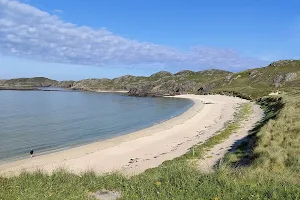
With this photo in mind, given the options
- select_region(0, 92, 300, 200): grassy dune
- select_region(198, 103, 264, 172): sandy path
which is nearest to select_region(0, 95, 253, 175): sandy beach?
select_region(198, 103, 264, 172): sandy path

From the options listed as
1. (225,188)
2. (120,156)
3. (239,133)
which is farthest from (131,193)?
(239,133)

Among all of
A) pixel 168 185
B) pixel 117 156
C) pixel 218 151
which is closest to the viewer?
pixel 168 185

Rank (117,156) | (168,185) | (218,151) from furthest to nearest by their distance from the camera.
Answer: (117,156), (218,151), (168,185)

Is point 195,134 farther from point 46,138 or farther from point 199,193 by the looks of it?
point 199,193

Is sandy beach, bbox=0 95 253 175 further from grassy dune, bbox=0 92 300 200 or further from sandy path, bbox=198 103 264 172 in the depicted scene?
grassy dune, bbox=0 92 300 200

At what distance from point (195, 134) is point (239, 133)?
667cm

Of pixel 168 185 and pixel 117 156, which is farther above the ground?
pixel 168 185

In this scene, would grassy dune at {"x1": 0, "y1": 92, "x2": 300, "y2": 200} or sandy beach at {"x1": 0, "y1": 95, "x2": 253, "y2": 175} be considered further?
sandy beach at {"x1": 0, "y1": 95, "x2": 253, "y2": 175}

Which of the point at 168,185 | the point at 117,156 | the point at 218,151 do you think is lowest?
the point at 117,156

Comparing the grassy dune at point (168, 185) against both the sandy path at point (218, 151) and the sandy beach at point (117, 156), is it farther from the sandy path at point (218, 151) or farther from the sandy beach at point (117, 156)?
the sandy beach at point (117, 156)

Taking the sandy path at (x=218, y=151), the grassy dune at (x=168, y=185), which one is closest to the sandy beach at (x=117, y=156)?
the sandy path at (x=218, y=151)

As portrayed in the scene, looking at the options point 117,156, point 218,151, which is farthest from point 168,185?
point 117,156

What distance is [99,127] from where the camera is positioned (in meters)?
50.8

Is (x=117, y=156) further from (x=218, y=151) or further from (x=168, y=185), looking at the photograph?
(x=168, y=185)
